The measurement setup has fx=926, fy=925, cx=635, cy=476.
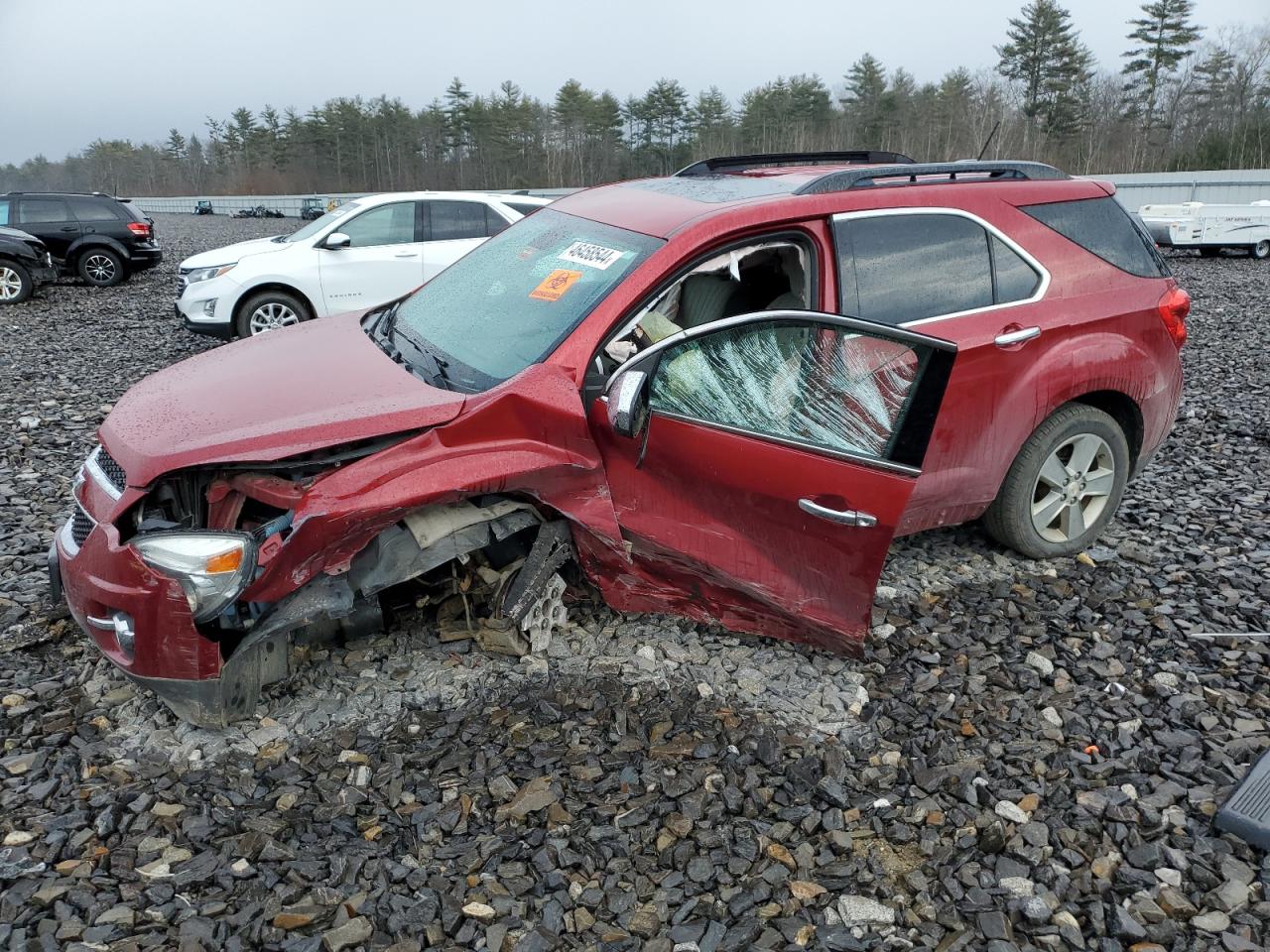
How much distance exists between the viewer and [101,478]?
3250 millimetres

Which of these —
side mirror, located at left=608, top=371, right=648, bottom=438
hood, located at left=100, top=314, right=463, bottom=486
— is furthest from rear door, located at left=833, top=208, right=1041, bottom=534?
hood, located at left=100, top=314, right=463, bottom=486

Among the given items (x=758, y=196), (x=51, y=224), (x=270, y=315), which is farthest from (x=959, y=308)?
(x=51, y=224)

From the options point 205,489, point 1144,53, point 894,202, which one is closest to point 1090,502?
point 894,202

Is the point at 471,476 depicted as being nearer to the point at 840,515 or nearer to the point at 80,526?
the point at 840,515

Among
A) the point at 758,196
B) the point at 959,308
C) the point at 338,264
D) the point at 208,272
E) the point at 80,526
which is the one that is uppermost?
the point at 758,196

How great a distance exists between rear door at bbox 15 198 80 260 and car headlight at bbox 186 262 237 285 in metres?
7.88

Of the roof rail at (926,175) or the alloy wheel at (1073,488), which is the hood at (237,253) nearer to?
the roof rail at (926,175)

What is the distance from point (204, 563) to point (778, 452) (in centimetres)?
189

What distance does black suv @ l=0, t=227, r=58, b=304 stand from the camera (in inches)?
539

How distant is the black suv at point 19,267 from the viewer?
45.0ft

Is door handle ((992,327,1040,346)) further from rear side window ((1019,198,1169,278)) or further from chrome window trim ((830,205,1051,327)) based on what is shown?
rear side window ((1019,198,1169,278))

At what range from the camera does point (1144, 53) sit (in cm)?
5550

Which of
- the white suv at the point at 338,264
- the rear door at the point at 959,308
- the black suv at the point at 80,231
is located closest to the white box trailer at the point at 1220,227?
the white suv at the point at 338,264

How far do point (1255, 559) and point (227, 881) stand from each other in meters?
4.68
